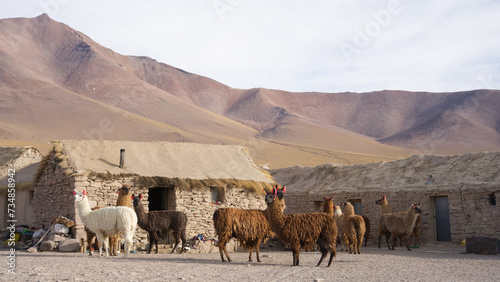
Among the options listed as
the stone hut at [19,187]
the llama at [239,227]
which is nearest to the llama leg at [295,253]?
the llama at [239,227]

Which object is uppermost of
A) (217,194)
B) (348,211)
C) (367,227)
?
(217,194)

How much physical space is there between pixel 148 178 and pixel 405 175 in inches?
426

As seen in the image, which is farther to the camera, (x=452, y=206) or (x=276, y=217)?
(x=452, y=206)

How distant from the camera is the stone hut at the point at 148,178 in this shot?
17.0 metres

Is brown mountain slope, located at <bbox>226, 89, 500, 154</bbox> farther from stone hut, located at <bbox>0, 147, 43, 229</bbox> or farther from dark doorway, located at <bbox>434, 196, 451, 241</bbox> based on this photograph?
stone hut, located at <bbox>0, 147, 43, 229</bbox>

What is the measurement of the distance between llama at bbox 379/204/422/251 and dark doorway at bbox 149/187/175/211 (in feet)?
26.2

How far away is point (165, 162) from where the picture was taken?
64.3 ft

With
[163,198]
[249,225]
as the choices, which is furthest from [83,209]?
[163,198]

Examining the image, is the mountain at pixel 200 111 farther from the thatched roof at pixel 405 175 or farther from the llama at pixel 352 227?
the llama at pixel 352 227

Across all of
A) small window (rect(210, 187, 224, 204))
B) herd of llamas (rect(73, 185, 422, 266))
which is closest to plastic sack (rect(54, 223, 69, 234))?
herd of llamas (rect(73, 185, 422, 266))

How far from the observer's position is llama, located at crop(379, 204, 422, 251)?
59.4 feet

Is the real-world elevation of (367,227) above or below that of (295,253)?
above

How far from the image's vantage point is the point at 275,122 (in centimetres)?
14175

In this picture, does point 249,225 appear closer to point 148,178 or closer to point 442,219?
point 148,178
